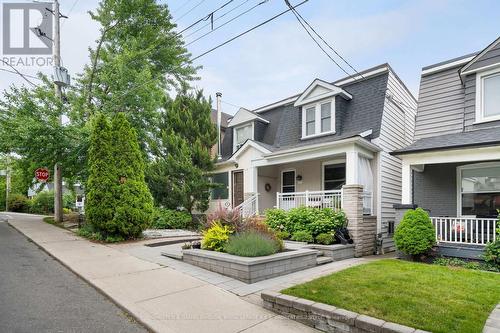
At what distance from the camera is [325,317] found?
3646mm

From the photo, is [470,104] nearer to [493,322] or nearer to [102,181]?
[493,322]

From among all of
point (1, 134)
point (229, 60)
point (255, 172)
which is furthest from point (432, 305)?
point (1, 134)

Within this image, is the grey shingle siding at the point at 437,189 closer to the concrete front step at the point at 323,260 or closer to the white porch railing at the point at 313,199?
the white porch railing at the point at 313,199

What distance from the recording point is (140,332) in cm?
353

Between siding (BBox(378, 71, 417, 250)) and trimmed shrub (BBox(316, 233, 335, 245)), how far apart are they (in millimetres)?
2692

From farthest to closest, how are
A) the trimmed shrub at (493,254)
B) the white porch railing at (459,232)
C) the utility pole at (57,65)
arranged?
the utility pole at (57,65) < the white porch railing at (459,232) < the trimmed shrub at (493,254)

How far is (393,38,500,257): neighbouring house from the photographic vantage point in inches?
302

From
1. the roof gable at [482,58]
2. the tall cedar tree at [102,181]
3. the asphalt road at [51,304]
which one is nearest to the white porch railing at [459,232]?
the roof gable at [482,58]

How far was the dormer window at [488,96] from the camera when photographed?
Answer: 8.69 metres

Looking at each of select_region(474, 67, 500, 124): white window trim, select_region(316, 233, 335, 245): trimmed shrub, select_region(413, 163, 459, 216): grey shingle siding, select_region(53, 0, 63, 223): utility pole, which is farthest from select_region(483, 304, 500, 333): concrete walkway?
select_region(53, 0, 63, 223): utility pole

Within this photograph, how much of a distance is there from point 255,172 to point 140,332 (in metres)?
9.11

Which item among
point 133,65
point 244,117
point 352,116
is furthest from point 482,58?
point 133,65

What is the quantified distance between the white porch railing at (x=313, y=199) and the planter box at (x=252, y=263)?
288 centimetres

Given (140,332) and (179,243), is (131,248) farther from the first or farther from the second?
(140,332)
